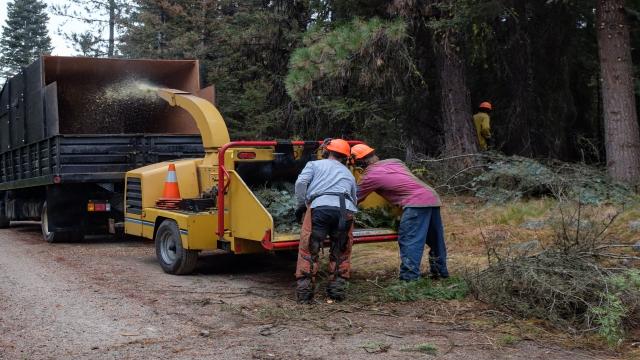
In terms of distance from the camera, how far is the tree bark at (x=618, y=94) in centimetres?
1021

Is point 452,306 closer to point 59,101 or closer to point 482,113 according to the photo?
point 482,113

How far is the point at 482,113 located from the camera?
12.8 meters

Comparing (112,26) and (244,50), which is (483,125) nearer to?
(244,50)

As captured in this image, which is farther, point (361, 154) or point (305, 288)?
point (361, 154)

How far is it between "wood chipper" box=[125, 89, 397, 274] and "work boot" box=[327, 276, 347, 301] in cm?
58

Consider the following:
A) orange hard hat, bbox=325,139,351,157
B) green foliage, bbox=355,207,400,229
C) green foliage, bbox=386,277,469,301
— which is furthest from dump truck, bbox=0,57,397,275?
orange hard hat, bbox=325,139,351,157

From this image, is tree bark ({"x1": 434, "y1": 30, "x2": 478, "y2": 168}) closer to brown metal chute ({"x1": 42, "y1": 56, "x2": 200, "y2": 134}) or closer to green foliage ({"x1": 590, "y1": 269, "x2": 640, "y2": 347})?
brown metal chute ({"x1": 42, "y1": 56, "x2": 200, "y2": 134})

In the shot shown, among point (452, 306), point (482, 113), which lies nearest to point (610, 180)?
point (482, 113)

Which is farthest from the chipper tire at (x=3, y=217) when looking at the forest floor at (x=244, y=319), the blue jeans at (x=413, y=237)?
the blue jeans at (x=413, y=237)

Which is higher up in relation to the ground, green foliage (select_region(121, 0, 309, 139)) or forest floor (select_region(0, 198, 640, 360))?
green foliage (select_region(121, 0, 309, 139))

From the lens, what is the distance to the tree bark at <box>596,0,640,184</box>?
10.2 m

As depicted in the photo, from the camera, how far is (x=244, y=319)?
A: 18.7 ft

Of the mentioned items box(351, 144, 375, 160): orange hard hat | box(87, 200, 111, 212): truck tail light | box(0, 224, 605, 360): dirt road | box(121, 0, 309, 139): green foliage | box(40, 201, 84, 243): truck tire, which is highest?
box(121, 0, 309, 139): green foliage

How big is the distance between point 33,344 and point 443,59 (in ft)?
30.1
